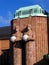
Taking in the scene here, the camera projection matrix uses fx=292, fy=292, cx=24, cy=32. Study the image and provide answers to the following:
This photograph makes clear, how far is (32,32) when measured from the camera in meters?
28.6

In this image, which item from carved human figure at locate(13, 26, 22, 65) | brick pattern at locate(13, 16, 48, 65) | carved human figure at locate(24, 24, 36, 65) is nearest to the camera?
carved human figure at locate(24, 24, 36, 65)

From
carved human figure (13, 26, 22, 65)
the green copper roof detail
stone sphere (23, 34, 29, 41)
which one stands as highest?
the green copper roof detail

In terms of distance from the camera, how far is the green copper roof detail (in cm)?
2926

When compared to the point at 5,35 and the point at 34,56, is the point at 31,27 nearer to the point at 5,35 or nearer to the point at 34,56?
the point at 34,56

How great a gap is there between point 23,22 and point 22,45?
2.36m

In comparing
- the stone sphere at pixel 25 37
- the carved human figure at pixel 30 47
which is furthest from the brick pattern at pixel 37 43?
the stone sphere at pixel 25 37

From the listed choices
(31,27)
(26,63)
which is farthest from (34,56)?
(31,27)


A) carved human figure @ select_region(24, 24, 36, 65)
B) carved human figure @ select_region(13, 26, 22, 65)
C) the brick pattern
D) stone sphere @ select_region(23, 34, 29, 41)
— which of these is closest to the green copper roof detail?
the brick pattern

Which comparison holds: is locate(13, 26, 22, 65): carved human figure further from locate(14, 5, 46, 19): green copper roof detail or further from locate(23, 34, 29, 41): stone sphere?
locate(14, 5, 46, 19): green copper roof detail

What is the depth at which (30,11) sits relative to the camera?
29516 millimetres

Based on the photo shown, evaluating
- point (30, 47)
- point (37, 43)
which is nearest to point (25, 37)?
point (30, 47)

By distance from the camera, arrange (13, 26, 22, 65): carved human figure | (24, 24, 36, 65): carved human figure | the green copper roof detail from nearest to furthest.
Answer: (24, 24, 36, 65): carved human figure < (13, 26, 22, 65): carved human figure < the green copper roof detail

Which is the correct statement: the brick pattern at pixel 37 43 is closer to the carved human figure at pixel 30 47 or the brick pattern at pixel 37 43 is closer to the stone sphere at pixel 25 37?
the carved human figure at pixel 30 47

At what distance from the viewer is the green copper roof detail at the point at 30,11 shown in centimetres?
2926
